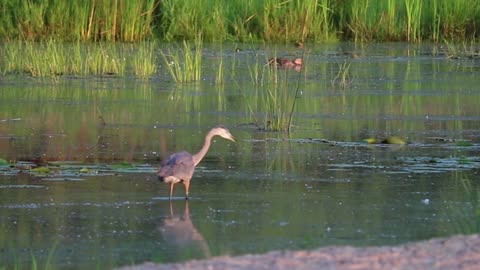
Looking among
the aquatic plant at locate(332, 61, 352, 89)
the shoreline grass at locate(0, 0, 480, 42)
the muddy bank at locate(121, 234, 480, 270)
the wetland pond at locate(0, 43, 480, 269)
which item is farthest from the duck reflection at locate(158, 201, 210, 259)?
the shoreline grass at locate(0, 0, 480, 42)

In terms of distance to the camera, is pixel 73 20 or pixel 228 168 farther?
pixel 73 20

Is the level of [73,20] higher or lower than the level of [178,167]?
higher

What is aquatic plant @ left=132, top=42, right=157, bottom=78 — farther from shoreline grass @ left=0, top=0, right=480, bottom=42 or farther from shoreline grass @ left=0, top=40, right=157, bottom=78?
shoreline grass @ left=0, top=0, right=480, bottom=42

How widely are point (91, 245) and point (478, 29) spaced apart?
1598cm

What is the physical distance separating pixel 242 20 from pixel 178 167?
13755 millimetres

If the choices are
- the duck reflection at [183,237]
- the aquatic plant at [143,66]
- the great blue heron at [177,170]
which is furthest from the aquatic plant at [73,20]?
the duck reflection at [183,237]

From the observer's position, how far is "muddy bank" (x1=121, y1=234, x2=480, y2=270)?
Result: 223 inches

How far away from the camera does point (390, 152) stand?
1043 centimetres

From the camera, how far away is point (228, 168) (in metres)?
9.62

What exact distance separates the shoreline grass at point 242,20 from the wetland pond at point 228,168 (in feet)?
14.6

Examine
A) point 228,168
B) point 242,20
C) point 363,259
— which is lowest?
point 228,168

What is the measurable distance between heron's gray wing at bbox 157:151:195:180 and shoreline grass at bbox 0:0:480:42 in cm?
1217

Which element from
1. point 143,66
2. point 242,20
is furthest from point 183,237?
point 242,20

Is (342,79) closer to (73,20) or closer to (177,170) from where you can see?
(73,20)
